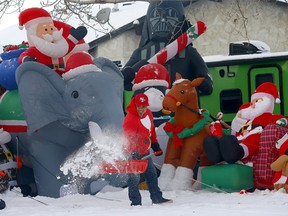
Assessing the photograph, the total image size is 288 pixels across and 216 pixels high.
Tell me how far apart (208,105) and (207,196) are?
3.34m

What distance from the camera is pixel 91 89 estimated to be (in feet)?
33.7

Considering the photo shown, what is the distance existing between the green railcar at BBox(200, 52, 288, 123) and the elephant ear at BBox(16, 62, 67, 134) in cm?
330

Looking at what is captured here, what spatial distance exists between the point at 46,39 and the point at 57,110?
3.42 feet

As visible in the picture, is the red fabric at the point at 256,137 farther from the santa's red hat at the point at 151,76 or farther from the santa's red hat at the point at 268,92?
the santa's red hat at the point at 151,76

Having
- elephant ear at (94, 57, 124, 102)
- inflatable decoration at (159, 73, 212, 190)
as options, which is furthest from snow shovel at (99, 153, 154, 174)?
elephant ear at (94, 57, 124, 102)

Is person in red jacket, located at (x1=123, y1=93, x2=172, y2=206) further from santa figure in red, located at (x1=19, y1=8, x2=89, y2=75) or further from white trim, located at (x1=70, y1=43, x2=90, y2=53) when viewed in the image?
white trim, located at (x1=70, y1=43, x2=90, y2=53)

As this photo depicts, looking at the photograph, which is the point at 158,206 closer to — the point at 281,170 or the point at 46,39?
the point at 281,170

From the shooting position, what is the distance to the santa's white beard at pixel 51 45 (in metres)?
10.8

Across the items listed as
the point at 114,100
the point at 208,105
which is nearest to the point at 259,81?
the point at 208,105

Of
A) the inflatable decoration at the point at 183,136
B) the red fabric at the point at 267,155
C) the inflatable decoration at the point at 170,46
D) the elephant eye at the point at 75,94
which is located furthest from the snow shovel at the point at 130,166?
the inflatable decoration at the point at 170,46

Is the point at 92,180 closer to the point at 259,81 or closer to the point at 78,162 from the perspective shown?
the point at 78,162

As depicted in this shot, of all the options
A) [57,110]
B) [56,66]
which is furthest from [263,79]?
[57,110]

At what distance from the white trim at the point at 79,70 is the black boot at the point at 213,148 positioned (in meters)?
1.66

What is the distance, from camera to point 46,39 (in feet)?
35.6
